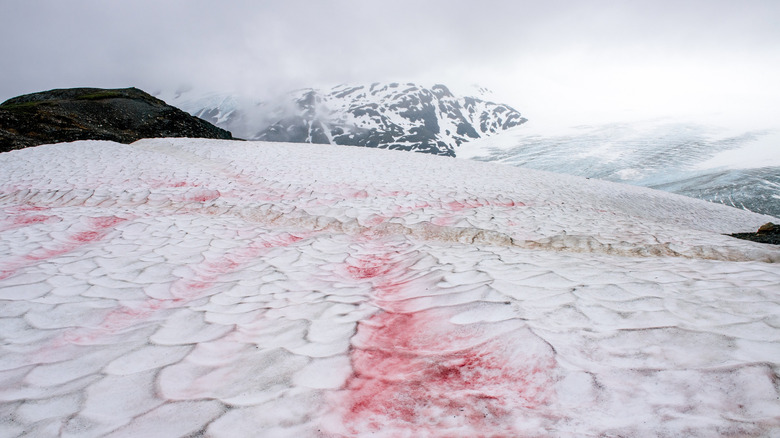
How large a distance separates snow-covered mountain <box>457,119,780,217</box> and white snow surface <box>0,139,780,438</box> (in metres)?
35.8

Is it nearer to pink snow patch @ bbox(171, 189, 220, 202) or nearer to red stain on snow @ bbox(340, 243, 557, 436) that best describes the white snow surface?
red stain on snow @ bbox(340, 243, 557, 436)

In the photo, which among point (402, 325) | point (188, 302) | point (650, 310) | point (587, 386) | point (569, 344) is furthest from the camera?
point (188, 302)

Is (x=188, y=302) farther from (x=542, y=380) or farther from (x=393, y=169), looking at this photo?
(x=393, y=169)

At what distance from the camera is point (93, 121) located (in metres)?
20.8

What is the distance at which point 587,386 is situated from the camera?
1604mm

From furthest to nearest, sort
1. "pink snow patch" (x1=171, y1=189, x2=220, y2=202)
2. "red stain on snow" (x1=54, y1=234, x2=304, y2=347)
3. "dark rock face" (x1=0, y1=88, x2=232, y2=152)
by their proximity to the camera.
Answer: "dark rock face" (x1=0, y1=88, x2=232, y2=152)
"pink snow patch" (x1=171, y1=189, x2=220, y2=202)
"red stain on snow" (x1=54, y1=234, x2=304, y2=347)

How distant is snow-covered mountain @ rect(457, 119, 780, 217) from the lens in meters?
31.3

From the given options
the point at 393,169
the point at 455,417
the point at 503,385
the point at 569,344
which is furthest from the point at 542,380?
the point at 393,169

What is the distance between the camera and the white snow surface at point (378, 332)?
150cm

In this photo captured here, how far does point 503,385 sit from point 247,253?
3932 mm

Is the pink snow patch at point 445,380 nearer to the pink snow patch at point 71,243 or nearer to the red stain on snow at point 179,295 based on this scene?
the red stain on snow at point 179,295

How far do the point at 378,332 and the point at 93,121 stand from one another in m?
25.7

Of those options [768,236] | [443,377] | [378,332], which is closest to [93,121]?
[378,332]

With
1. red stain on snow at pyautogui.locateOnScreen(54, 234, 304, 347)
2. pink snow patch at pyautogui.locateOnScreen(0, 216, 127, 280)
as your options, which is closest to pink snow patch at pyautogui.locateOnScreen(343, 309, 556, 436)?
red stain on snow at pyautogui.locateOnScreen(54, 234, 304, 347)
